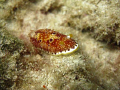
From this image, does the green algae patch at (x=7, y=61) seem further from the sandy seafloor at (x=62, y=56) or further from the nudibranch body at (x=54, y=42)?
the nudibranch body at (x=54, y=42)

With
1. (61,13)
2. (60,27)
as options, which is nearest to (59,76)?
(60,27)

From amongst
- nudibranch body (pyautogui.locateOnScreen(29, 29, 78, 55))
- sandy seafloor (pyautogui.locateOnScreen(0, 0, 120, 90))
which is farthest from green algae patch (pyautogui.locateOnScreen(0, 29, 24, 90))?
nudibranch body (pyautogui.locateOnScreen(29, 29, 78, 55))

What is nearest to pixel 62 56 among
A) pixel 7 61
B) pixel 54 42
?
pixel 54 42

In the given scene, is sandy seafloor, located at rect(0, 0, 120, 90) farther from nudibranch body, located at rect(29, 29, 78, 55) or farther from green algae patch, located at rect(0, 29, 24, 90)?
nudibranch body, located at rect(29, 29, 78, 55)

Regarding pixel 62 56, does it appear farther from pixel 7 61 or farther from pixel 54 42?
pixel 7 61

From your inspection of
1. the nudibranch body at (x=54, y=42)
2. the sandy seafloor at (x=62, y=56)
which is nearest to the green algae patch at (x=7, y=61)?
the sandy seafloor at (x=62, y=56)
